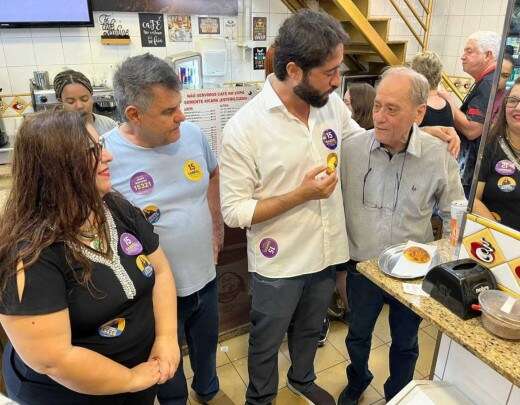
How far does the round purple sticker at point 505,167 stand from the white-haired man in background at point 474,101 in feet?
5.05

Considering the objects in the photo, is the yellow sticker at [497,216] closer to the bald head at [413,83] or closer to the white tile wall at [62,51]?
the bald head at [413,83]

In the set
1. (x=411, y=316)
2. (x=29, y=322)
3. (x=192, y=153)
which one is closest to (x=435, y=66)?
A: (x=411, y=316)

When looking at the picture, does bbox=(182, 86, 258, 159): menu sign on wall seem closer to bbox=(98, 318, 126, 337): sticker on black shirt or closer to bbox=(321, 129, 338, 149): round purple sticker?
bbox=(321, 129, 338, 149): round purple sticker

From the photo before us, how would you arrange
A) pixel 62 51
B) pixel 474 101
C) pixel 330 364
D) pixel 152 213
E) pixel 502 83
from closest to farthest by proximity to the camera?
pixel 502 83, pixel 152 213, pixel 330 364, pixel 474 101, pixel 62 51

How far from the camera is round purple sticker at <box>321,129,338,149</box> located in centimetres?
156

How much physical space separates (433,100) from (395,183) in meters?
1.33

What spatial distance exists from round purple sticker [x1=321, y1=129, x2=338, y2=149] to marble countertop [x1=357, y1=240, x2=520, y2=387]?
1.83 feet

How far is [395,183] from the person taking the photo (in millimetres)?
1563

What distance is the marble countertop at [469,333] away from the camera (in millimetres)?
887

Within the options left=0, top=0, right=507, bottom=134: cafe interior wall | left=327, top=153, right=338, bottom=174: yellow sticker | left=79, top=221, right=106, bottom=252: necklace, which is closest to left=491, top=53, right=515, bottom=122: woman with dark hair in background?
left=327, top=153, right=338, bottom=174: yellow sticker

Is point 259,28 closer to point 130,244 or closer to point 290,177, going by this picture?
point 290,177

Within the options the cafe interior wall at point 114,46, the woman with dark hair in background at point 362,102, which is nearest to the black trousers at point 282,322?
the woman with dark hair in background at point 362,102

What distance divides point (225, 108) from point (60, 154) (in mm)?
1452

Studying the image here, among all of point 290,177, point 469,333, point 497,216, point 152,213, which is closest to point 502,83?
point 497,216
